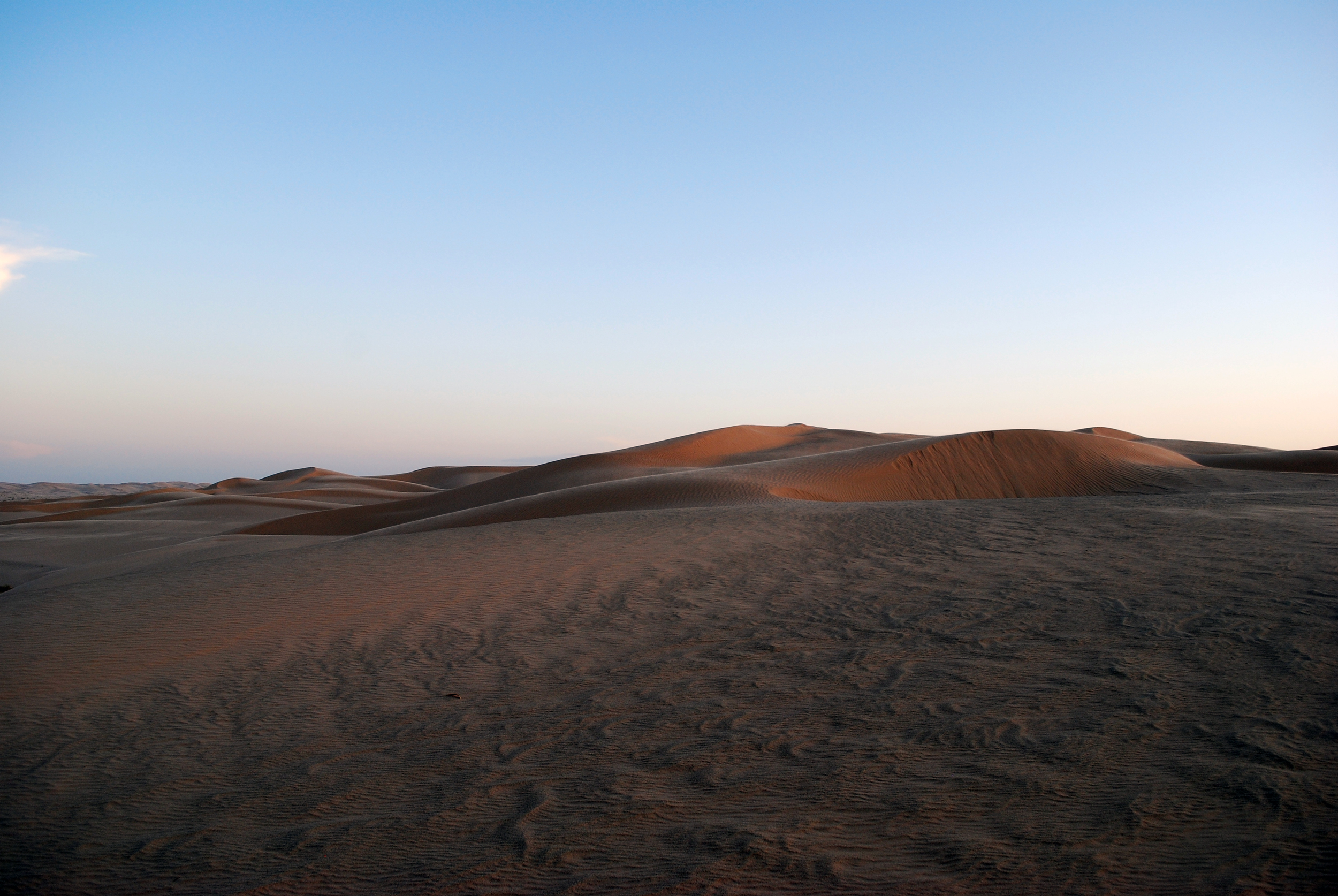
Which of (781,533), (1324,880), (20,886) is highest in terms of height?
(781,533)

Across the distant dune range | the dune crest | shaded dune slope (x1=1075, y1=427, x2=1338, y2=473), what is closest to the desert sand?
the dune crest

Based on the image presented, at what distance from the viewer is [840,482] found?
1453 centimetres

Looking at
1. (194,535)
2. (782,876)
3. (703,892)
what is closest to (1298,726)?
(782,876)

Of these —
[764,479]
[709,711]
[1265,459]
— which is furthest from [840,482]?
[1265,459]

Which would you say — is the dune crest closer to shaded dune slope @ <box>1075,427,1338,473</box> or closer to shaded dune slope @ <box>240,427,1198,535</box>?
shaded dune slope @ <box>240,427,1198,535</box>

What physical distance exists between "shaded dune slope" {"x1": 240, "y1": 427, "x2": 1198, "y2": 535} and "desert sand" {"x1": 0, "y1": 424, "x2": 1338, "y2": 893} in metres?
4.27

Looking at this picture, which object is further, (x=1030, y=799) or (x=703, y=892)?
(x=1030, y=799)

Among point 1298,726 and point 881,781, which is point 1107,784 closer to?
point 881,781

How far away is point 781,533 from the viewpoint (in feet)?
26.3

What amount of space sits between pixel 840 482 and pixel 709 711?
10958 mm

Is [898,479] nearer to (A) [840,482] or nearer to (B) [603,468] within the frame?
(A) [840,482]

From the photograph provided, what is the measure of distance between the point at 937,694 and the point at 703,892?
6.20ft

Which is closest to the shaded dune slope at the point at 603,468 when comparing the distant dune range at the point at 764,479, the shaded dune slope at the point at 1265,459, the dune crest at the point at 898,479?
the distant dune range at the point at 764,479

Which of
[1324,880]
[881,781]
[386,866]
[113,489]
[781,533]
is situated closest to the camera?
[1324,880]
